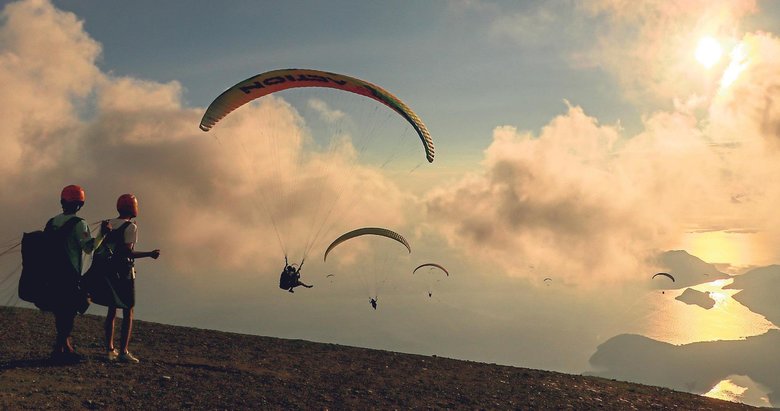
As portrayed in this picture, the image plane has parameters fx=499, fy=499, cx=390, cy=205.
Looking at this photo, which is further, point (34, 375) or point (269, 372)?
point (269, 372)

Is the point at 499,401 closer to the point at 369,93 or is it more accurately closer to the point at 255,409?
the point at 255,409

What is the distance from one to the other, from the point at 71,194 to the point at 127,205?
1043 millimetres

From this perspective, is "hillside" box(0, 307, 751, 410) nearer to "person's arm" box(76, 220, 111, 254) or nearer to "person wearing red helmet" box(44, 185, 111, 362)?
"person wearing red helmet" box(44, 185, 111, 362)

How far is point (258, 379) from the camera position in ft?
38.4

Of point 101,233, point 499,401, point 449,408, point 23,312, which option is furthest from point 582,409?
point 23,312

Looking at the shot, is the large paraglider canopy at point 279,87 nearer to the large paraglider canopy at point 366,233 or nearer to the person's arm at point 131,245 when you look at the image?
the person's arm at point 131,245

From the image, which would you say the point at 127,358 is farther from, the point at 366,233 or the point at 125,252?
the point at 366,233

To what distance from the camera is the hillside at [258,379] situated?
963cm

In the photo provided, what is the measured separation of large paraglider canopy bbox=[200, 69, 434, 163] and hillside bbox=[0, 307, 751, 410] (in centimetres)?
686

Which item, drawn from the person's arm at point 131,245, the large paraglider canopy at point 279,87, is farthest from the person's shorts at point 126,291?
the large paraglider canopy at point 279,87

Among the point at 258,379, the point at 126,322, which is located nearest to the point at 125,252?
the point at 126,322

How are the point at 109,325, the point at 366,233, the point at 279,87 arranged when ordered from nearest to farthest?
the point at 109,325, the point at 279,87, the point at 366,233

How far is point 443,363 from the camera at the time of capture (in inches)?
637

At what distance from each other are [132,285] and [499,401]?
30.0 feet
